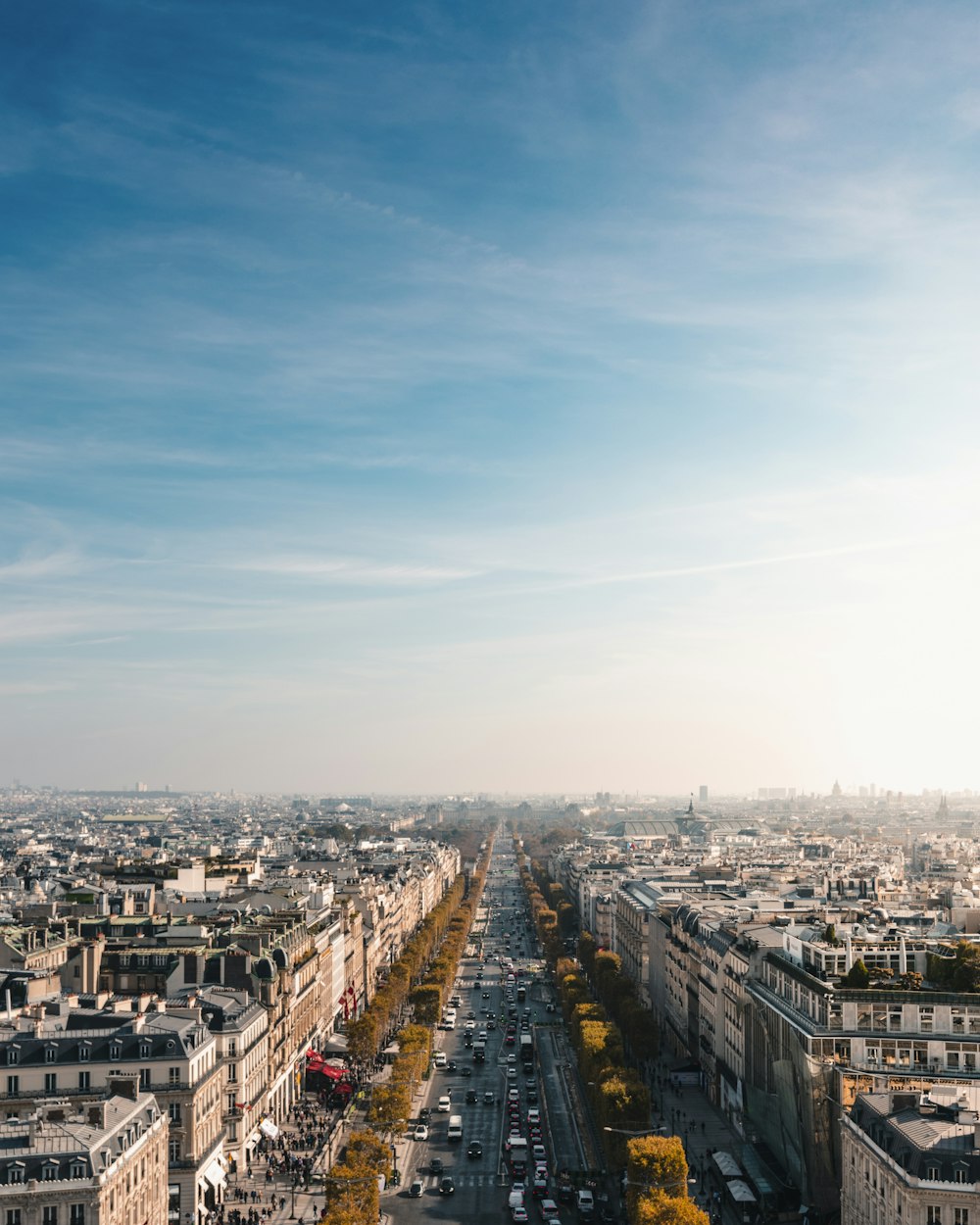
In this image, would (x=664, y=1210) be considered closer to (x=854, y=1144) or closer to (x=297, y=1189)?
(x=854, y=1144)

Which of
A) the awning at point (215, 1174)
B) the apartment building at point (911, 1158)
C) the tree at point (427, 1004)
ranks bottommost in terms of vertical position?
the awning at point (215, 1174)

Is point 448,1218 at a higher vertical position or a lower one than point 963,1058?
lower

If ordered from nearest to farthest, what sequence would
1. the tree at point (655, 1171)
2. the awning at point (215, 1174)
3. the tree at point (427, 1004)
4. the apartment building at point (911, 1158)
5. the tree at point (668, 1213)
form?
the apartment building at point (911, 1158) → the tree at point (668, 1213) → the tree at point (655, 1171) → the awning at point (215, 1174) → the tree at point (427, 1004)

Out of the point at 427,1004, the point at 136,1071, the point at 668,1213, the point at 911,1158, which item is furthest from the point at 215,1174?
the point at 427,1004

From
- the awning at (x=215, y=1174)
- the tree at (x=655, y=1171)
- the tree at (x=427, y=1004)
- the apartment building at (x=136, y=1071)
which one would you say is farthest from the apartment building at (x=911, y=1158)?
the tree at (x=427, y=1004)

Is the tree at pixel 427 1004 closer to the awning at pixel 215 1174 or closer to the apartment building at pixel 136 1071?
the awning at pixel 215 1174

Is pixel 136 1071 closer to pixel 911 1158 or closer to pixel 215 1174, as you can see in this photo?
pixel 215 1174

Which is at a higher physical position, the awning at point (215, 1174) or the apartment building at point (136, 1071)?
the apartment building at point (136, 1071)

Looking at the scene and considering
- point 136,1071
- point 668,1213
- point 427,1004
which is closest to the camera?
point 668,1213

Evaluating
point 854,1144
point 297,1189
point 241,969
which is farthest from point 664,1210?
point 241,969
